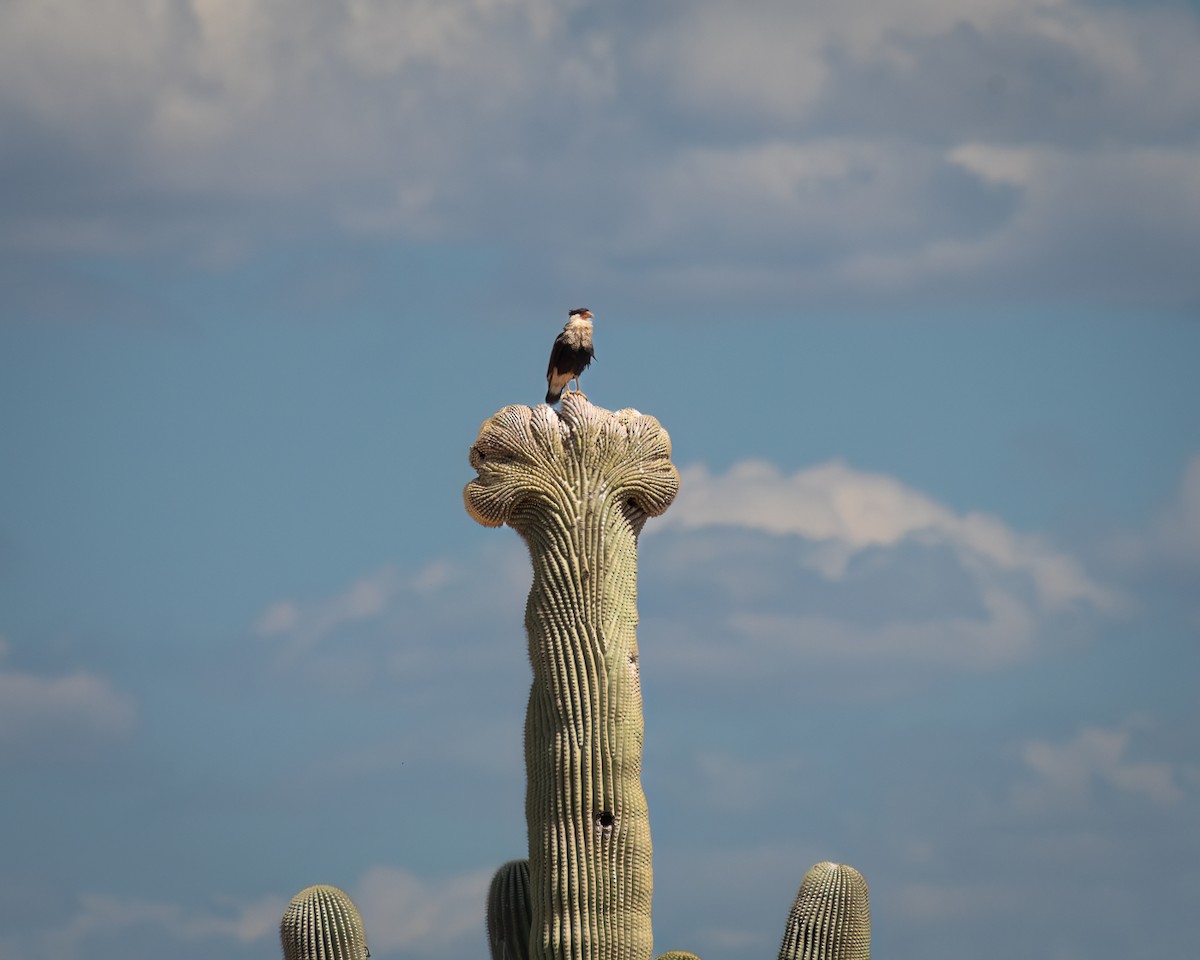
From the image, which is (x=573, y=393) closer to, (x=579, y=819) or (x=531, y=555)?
(x=531, y=555)

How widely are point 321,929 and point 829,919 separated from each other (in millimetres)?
Answer: 6704

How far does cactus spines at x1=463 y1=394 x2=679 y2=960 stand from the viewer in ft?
185

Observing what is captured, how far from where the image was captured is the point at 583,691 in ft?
186

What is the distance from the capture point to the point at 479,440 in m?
58.1

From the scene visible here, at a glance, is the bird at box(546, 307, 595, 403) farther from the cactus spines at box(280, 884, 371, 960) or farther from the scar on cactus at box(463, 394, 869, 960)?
the cactus spines at box(280, 884, 371, 960)

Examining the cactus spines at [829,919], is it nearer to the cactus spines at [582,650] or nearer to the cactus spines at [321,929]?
the cactus spines at [582,650]

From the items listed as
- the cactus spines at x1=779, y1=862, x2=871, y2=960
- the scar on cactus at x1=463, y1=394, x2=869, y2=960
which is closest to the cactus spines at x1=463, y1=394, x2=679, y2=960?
the scar on cactus at x1=463, y1=394, x2=869, y2=960

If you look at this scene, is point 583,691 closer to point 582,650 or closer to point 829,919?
point 582,650

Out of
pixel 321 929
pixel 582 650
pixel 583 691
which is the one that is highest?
pixel 582 650

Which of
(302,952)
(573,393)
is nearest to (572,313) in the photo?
(573,393)

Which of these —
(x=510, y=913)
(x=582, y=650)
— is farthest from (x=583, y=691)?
(x=510, y=913)

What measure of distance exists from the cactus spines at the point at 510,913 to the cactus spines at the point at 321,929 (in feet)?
6.82

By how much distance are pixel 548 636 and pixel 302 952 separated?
5.21 meters

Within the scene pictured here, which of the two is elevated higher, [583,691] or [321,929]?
[583,691]
